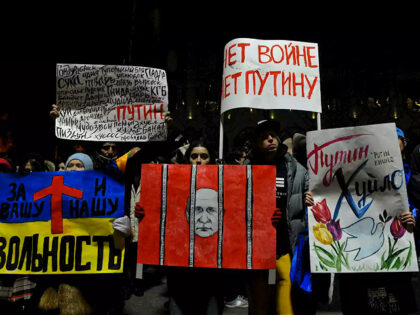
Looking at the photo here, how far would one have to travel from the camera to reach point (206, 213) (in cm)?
277

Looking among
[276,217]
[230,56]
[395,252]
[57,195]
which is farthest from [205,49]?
[395,252]

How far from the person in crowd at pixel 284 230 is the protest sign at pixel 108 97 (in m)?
1.11

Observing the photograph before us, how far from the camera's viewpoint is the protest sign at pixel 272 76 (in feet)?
11.6

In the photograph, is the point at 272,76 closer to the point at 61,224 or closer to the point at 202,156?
the point at 202,156

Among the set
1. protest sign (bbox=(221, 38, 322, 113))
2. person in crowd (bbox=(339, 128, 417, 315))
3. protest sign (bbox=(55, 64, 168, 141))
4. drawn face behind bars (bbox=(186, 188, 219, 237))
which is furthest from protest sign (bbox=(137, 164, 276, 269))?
protest sign (bbox=(221, 38, 322, 113))

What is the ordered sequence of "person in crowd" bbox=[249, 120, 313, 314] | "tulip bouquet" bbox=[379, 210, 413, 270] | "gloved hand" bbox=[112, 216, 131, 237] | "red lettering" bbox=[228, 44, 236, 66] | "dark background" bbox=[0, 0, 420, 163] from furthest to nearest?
"dark background" bbox=[0, 0, 420, 163], "red lettering" bbox=[228, 44, 236, 66], "gloved hand" bbox=[112, 216, 131, 237], "person in crowd" bbox=[249, 120, 313, 314], "tulip bouquet" bbox=[379, 210, 413, 270]

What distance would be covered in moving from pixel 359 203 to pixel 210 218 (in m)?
1.03

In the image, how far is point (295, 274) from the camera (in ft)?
9.13

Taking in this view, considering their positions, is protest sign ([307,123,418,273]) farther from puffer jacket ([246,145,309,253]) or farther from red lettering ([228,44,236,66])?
red lettering ([228,44,236,66])

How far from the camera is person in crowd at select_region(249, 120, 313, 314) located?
2850 millimetres

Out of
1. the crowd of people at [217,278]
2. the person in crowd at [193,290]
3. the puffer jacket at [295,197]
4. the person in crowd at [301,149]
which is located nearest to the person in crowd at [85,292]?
the crowd of people at [217,278]

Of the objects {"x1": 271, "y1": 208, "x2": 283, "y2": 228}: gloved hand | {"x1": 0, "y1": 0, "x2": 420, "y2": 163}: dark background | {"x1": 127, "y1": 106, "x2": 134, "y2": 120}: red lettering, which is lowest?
{"x1": 271, "y1": 208, "x2": 283, "y2": 228}: gloved hand

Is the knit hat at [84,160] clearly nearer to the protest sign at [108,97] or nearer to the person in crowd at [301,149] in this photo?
the protest sign at [108,97]

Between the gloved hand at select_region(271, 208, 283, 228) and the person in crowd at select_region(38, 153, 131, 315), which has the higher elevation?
the gloved hand at select_region(271, 208, 283, 228)
